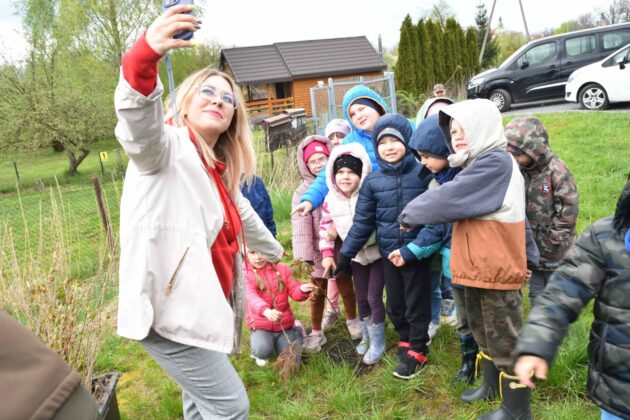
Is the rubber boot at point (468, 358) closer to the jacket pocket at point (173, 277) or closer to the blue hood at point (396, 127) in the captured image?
the blue hood at point (396, 127)

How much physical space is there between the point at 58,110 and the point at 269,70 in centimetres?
1597

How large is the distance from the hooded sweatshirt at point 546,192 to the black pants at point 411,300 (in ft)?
2.45

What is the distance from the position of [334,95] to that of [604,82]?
5586mm

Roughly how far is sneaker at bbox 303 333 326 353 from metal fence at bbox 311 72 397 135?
6.89 m

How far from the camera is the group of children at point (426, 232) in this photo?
228 cm

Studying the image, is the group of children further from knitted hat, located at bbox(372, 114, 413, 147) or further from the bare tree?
the bare tree

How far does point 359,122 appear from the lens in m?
3.47

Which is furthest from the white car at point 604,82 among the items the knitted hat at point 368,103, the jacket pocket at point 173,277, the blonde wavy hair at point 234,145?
the jacket pocket at point 173,277

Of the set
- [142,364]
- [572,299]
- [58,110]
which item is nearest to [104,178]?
[58,110]

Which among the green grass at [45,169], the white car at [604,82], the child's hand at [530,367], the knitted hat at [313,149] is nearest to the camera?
the child's hand at [530,367]

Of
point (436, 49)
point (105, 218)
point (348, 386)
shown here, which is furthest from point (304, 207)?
point (436, 49)

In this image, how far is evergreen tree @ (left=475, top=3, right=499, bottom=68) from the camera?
30.4m

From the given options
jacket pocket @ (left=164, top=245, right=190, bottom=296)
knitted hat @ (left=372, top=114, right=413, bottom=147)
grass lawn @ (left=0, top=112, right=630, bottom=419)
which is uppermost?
knitted hat @ (left=372, top=114, right=413, bottom=147)

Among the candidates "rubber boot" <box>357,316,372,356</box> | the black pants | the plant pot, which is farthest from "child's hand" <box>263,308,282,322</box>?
the plant pot
